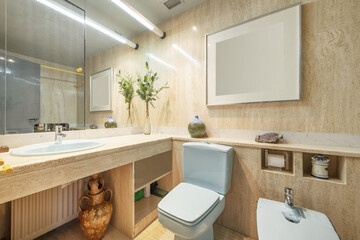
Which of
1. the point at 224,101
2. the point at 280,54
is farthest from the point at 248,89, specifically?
the point at 280,54

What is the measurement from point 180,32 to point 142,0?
0.56 meters

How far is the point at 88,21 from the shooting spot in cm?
150

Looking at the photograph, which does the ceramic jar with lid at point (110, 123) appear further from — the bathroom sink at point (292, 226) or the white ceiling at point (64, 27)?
the bathroom sink at point (292, 226)

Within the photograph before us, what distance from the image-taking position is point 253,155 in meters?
1.18

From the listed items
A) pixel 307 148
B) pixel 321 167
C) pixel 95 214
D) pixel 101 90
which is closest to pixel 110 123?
pixel 101 90

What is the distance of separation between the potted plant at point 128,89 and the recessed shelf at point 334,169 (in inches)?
77.4

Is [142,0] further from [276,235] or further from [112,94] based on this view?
[276,235]

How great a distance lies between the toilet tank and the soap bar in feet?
1.03

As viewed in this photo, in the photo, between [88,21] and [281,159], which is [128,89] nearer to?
[88,21]

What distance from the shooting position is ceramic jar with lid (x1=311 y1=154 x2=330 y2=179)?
3.20ft

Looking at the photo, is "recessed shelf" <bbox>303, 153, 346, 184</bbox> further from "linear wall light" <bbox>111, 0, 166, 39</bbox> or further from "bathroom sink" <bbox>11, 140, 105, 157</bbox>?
"linear wall light" <bbox>111, 0, 166, 39</bbox>

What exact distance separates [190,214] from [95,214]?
0.85 meters

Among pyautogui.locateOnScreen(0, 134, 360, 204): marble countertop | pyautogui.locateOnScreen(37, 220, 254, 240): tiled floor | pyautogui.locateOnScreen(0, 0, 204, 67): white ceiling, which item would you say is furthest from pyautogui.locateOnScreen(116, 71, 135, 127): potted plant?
pyautogui.locateOnScreen(37, 220, 254, 240): tiled floor

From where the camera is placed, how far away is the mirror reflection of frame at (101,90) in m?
1.54
